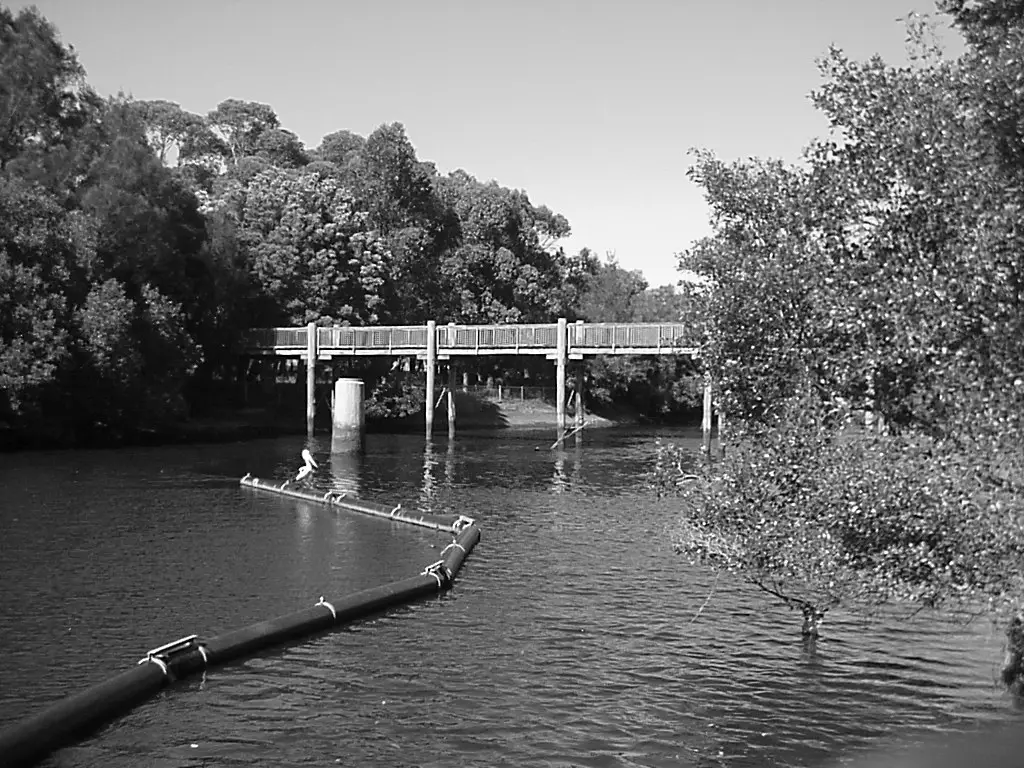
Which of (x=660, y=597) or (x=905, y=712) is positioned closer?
(x=905, y=712)

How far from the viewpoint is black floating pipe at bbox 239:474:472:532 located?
102ft

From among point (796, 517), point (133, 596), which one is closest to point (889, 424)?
point (796, 517)

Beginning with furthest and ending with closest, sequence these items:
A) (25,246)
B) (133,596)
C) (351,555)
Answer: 1. (25,246)
2. (351,555)
3. (133,596)

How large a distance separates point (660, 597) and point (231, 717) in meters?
10.1

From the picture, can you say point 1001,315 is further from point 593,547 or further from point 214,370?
point 214,370

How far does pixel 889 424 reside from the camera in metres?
13.3

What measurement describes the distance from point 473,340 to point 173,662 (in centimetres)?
4976

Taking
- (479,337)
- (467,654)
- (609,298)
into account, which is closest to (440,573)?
(467,654)

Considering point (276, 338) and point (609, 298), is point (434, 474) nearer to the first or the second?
point (276, 338)

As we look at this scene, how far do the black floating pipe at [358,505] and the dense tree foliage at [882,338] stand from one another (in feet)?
50.5

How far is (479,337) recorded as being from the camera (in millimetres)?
65500

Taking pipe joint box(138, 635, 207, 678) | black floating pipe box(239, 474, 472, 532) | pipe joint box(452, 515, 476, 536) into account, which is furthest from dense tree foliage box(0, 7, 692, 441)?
pipe joint box(138, 635, 207, 678)

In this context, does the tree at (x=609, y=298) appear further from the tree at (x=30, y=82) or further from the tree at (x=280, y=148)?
the tree at (x=30, y=82)

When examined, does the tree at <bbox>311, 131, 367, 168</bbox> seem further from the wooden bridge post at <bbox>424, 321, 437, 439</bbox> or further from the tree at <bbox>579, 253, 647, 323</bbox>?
the wooden bridge post at <bbox>424, 321, 437, 439</bbox>
